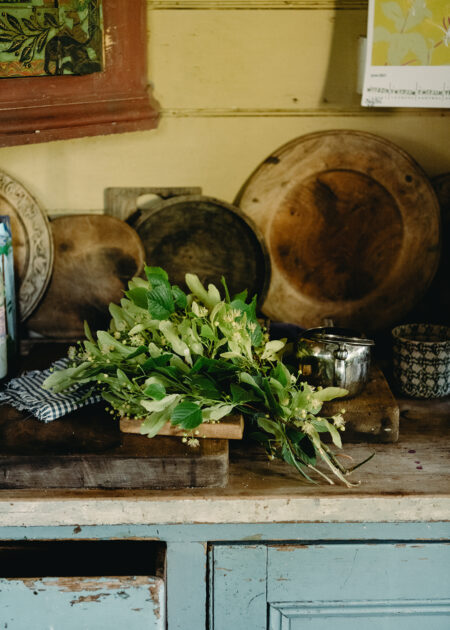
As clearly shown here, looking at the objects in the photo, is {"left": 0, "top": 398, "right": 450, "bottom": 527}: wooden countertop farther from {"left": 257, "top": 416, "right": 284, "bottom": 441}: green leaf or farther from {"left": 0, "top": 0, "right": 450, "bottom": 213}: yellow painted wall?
{"left": 0, "top": 0, "right": 450, "bottom": 213}: yellow painted wall

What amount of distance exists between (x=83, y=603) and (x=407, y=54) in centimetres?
136

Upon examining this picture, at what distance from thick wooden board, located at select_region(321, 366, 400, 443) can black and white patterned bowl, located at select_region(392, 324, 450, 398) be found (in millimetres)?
158

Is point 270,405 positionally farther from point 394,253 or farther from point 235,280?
point 394,253

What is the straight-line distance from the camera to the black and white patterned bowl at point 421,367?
4.23 ft

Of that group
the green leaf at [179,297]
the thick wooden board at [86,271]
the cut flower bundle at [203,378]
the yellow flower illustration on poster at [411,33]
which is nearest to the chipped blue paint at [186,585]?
the cut flower bundle at [203,378]

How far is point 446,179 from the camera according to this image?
1.58 meters

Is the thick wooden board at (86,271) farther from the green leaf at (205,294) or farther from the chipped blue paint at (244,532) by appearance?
the chipped blue paint at (244,532)

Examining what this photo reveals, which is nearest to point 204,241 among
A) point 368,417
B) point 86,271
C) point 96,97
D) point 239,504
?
point 86,271

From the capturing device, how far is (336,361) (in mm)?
1146

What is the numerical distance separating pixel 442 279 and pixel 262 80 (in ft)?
2.24

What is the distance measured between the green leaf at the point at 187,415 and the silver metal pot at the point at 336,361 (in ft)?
0.85

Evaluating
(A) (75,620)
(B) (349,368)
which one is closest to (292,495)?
(B) (349,368)

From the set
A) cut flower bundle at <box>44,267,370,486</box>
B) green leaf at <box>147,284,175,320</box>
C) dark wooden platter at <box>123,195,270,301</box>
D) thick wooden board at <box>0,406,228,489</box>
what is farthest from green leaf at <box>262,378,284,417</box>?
dark wooden platter at <box>123,195,270,301</box>

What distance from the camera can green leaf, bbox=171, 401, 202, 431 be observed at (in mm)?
986
